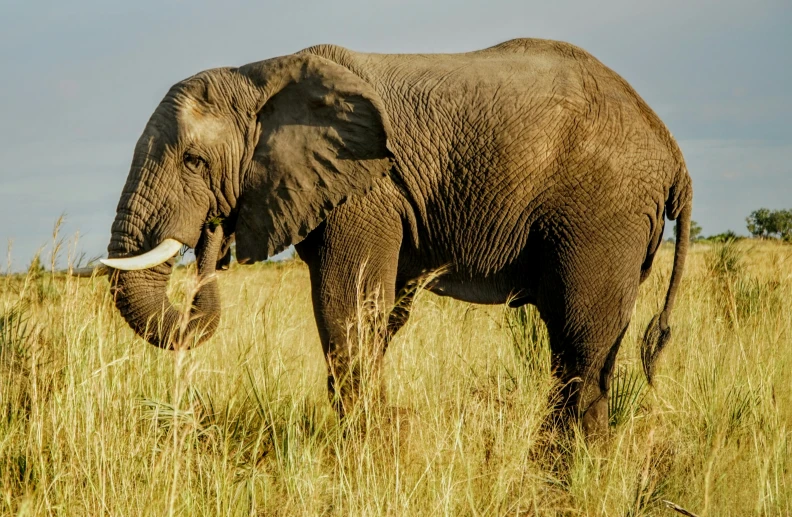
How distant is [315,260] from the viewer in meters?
5.93

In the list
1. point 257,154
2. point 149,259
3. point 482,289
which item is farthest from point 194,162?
point 482,289

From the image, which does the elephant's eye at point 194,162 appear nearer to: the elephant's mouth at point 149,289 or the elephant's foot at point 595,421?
the elephant's mouth at point 149,289

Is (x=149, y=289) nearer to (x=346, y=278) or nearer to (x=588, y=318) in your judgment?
(x=346, y=278)

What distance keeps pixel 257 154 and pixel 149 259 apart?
93 cm

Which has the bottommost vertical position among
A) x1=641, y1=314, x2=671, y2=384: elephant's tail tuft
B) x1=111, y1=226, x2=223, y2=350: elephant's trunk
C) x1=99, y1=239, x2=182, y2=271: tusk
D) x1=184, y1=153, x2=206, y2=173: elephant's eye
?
x1=641, y1=314, x2=671, y2=384: elephant's tail tuft

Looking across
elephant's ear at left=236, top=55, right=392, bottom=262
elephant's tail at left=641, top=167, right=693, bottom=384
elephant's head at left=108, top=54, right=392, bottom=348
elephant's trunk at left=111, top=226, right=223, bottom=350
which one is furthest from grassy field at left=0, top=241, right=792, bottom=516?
elephant's ear at left=236, top=55, right=392, bottom=262

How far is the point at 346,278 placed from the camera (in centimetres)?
575

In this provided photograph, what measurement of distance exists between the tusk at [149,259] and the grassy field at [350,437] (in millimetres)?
224

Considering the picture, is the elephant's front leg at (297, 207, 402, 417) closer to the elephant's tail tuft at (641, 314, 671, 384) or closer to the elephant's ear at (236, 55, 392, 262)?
the elephant's ear at (236, 55, 392, 262)

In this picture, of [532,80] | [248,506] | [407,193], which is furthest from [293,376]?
[532,80]

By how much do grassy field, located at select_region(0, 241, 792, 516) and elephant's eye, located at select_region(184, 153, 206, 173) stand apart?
0.73 meters

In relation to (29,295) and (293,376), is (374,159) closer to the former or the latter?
(293,376)

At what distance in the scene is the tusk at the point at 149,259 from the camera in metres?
5.45

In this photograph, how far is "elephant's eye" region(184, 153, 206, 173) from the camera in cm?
572
